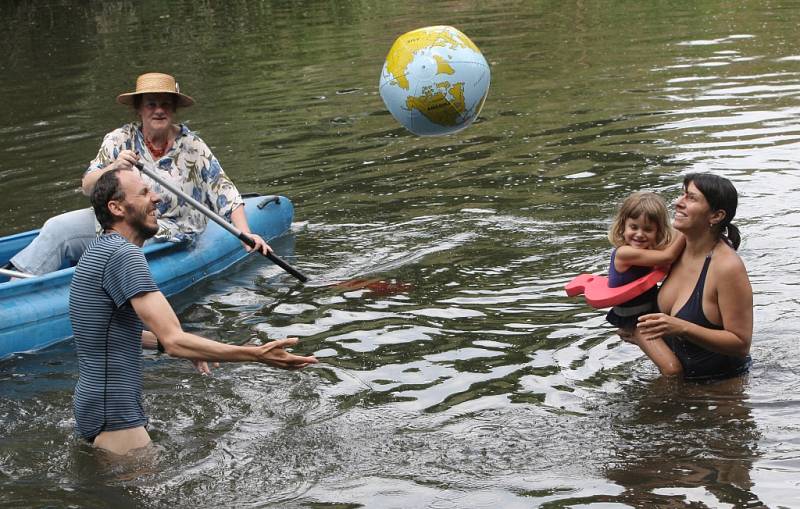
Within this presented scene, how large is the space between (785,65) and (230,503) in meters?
12.8

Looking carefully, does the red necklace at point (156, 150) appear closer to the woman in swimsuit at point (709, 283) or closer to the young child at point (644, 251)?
the young child at point (644, 251)

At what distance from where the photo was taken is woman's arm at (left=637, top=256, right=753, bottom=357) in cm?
559

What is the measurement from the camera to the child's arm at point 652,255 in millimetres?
5941

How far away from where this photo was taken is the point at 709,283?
18.7 ft

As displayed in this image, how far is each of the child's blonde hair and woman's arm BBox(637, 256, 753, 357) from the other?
467 mm

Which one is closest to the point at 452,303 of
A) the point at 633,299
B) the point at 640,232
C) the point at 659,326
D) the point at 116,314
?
the point at 633,299

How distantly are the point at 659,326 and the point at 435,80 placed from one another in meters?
2.70

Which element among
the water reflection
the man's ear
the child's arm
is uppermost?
the man's ear

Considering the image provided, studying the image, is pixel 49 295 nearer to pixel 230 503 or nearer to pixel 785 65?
pixel 230 503

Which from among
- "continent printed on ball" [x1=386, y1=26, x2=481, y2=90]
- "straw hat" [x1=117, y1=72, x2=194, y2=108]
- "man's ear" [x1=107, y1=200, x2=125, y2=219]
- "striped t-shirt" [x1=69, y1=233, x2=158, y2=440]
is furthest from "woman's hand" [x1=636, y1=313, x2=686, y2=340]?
"straw hat" [x1=117, y1=72, x2=194, y2=108]

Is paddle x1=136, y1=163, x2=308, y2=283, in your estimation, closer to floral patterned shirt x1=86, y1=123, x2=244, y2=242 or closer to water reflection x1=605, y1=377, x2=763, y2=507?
floral patterned shirt x1=86, y1=123, x2=244, y2=242

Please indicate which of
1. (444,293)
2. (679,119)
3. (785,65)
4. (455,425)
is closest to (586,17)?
(785,65)

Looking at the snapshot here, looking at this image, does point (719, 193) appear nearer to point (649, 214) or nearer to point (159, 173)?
point (649, 214)

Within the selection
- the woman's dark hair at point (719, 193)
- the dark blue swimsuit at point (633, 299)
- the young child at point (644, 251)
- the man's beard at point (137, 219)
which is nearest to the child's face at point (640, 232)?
the young child at point (644, 251)
